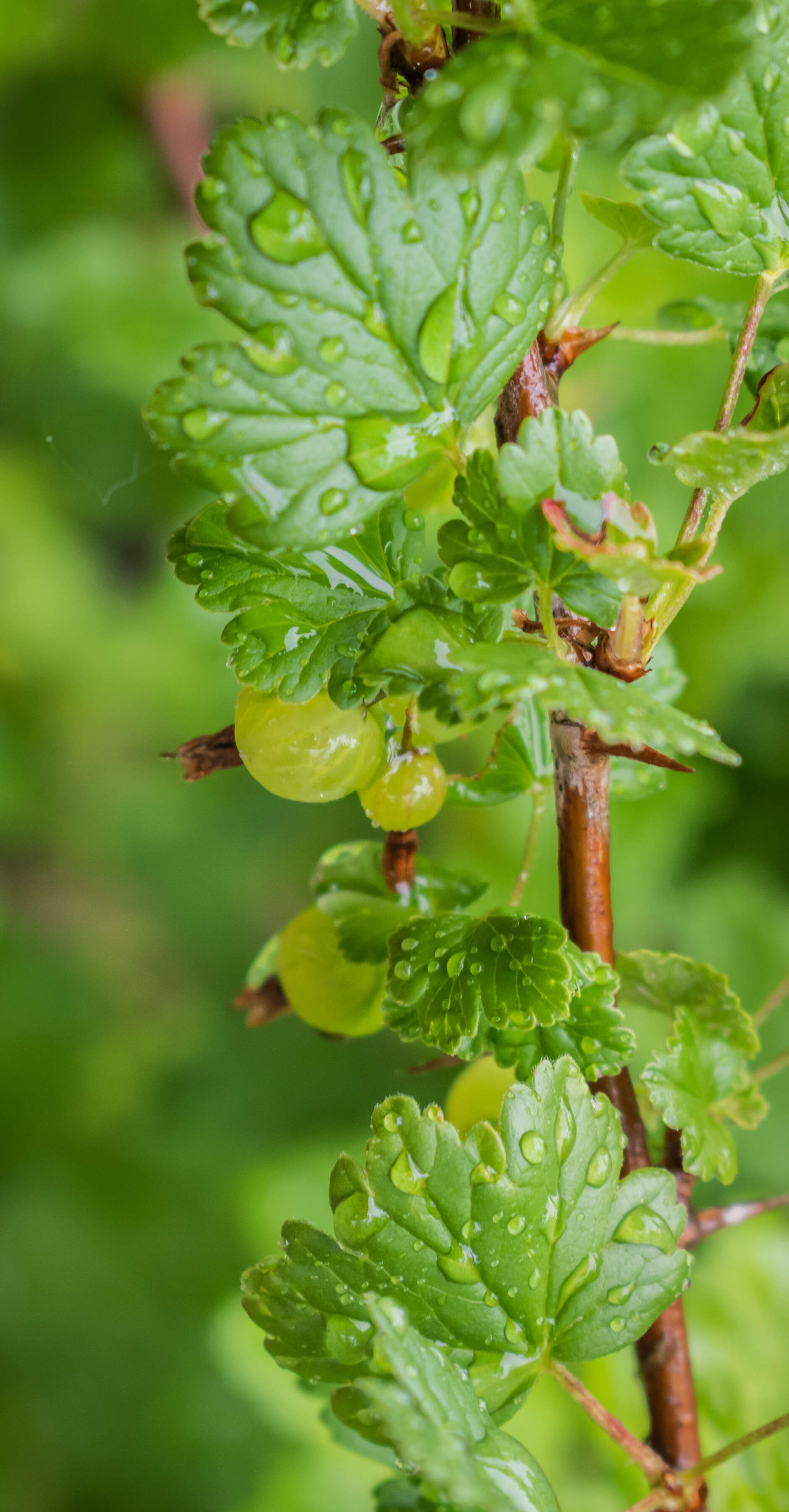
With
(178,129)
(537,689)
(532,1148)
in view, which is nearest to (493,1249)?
(532,1148)

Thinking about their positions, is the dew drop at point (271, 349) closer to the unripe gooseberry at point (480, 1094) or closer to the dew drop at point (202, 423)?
the dew drop at point (202, 423)

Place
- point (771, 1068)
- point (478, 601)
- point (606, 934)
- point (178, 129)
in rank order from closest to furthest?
point (478, 601) < point (606, 934) < point (771, 1068) < point (178, 129)

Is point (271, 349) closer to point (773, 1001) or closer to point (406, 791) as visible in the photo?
point (406, 791)

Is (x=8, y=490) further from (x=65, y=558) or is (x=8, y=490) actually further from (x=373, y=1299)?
(x=373, y=1299)

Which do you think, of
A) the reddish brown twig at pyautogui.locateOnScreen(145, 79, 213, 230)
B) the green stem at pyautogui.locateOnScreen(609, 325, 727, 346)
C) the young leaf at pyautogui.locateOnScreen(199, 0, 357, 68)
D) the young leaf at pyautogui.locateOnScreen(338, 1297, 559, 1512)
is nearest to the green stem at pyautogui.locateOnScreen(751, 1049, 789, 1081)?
the young leaf at pyautogui.locateOnScreen(338, 1297, 559, 1512)

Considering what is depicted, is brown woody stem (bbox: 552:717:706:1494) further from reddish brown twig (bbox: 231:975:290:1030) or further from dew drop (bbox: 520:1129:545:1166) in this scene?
reddish brown twig (bbox: 231:975:290:1030)

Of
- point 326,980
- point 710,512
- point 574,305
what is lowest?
point 326,980
